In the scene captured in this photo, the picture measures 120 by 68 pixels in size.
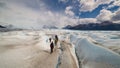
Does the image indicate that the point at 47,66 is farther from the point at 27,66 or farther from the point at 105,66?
the point at 105,66

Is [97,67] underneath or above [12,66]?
above

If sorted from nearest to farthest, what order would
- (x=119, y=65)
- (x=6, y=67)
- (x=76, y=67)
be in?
(x=119, y=65) < (x=6, y=67) < (x=76, y=67)

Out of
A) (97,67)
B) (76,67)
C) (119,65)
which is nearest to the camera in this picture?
(119,65)

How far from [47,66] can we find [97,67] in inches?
161

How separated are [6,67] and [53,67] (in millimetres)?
3518

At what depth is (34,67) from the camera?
30.0 ft

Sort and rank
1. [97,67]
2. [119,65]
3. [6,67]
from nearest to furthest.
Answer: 1. [119,65]
2. [97,67]
3. [6,67]

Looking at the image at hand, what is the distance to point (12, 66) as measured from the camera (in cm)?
930

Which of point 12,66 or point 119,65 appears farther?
point 12,66

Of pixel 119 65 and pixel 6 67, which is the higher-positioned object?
pixel 119 65

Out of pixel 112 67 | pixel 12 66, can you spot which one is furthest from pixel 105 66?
pixel 12 66

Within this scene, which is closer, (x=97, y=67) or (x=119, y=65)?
(x=119, y=65)

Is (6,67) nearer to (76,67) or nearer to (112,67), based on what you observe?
(76,67)

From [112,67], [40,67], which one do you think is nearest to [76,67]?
[40,67]
